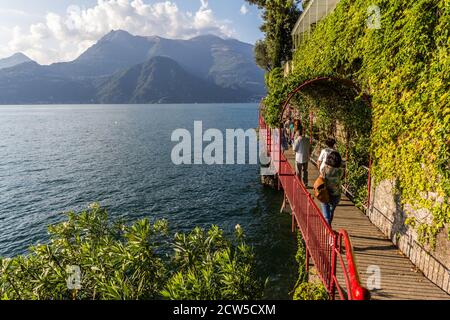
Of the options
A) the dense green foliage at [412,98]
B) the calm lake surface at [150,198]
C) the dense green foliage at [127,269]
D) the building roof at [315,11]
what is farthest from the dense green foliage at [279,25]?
the dense green foliage at [127,269]

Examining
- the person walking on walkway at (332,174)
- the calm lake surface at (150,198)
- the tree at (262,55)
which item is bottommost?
the calm lake surface at (150,198)

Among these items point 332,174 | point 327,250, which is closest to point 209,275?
point 327,250

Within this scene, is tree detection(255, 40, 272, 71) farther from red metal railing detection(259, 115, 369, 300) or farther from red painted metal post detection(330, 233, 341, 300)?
red painted metal post detection(330, 233, 341, 300)

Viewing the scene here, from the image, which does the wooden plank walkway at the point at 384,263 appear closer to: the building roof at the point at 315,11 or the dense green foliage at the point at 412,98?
the dense green foliage at the point at 412,98

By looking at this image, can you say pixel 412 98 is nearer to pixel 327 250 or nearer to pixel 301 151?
pixel 327 250

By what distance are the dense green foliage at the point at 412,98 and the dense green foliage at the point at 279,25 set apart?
26.2m

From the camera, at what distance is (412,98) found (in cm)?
695

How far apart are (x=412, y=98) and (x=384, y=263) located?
13.5 ft

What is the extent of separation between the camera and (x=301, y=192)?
959 cm

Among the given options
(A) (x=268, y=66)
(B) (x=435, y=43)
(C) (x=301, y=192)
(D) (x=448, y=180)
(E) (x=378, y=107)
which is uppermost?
(A) (x=268, y=66)

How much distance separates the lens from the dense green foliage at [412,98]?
5.99 metres
